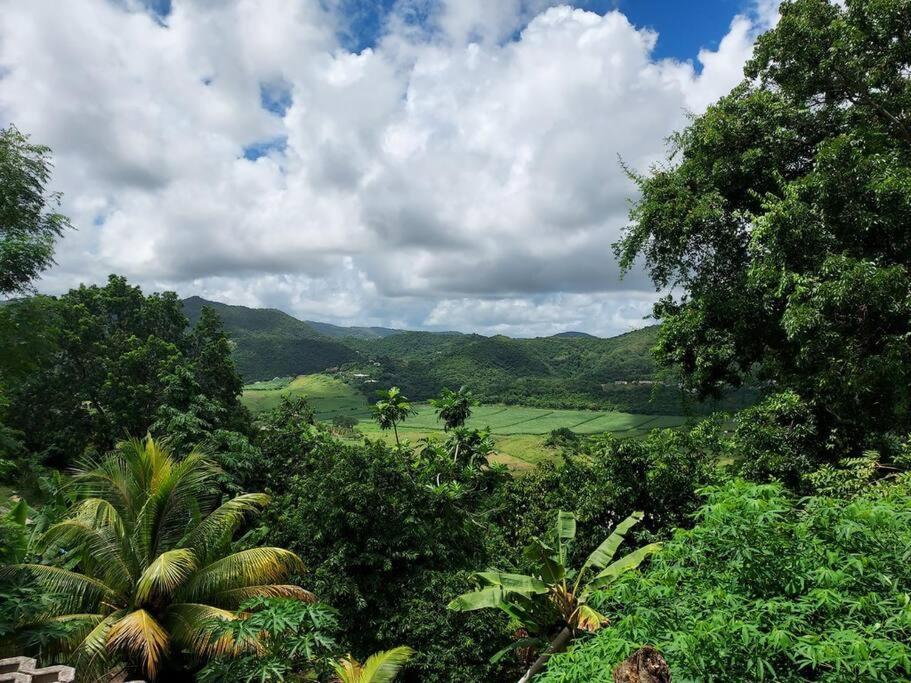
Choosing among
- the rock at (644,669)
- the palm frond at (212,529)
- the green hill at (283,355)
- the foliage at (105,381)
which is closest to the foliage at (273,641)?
the rock at (644,669)

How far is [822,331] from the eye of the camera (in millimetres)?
8398

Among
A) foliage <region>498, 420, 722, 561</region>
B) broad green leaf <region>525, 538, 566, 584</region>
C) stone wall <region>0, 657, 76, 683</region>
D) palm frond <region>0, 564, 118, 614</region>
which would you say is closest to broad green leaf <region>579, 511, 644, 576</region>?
broad green leaf <region>525, 538, 566, 584</region>

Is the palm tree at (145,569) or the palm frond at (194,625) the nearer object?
the palm tree at (145,569)

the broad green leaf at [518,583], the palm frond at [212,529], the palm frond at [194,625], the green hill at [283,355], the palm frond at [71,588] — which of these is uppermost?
the green hill at [283,355]

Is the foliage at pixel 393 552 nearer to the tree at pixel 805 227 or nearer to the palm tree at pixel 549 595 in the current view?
the palm tree at pixel 549 595

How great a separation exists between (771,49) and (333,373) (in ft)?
415

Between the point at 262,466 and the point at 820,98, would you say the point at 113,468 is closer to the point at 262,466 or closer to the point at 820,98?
the point at 262,466

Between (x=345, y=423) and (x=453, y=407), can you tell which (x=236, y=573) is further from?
(x=345, y=423)

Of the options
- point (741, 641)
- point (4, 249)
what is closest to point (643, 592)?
point (741, 641)

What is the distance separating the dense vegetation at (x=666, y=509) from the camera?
13.7 feet

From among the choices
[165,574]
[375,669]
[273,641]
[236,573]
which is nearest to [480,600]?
[375,669]

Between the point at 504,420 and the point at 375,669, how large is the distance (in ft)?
245

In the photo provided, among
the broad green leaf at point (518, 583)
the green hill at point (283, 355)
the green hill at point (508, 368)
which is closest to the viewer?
the broad green leaf at point (518, 583)

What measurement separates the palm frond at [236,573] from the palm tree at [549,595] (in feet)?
12.3
